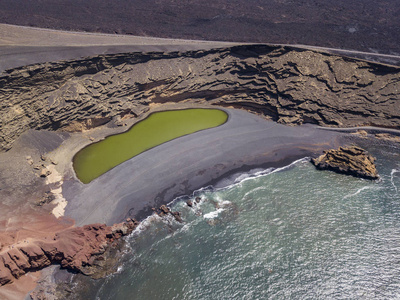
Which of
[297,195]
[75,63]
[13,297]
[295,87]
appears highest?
[75,63]

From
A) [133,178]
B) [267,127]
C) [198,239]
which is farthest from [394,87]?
[133,178]

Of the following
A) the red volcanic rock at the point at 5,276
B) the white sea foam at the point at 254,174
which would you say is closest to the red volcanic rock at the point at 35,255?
the red volcanic rock at the point at 5,276

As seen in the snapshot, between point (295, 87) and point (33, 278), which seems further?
point (295, 87)

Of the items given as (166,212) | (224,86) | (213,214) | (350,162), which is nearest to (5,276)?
(166,212)

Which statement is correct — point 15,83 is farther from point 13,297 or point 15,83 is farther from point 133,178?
point 13,297

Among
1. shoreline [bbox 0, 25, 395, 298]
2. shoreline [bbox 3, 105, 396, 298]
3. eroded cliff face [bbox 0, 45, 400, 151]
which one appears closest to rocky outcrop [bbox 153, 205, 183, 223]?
shoreline [bbox 3, 105, 396, 298]

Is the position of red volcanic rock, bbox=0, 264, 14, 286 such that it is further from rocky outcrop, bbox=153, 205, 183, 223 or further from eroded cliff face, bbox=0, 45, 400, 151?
eroded cliff face, bbox=0, 45, 400, 151
